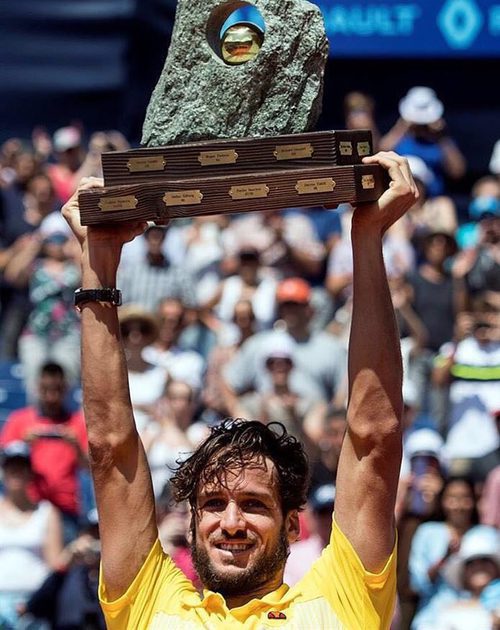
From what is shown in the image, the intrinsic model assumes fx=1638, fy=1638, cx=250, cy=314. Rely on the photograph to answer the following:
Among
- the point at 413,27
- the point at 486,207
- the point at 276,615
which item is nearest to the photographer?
the point at 276,615

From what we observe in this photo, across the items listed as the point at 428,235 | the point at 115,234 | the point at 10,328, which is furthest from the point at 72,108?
the point at 115,234

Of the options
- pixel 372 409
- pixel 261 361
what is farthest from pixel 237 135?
pixel 261 361

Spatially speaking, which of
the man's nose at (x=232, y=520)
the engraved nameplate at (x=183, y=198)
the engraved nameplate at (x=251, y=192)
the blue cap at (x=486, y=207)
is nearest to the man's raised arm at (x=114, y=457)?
the man's nose at (x=232, y=520)

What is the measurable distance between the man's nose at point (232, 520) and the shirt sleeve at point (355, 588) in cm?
25

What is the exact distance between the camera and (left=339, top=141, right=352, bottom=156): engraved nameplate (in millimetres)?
4316

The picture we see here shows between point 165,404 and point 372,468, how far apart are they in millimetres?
5339

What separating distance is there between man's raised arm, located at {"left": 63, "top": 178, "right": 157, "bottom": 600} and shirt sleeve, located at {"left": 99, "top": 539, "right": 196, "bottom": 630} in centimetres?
2

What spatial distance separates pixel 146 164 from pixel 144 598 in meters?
1.16

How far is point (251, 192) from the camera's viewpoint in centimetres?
430

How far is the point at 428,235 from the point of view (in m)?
11.2

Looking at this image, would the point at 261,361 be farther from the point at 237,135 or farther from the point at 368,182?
the point at 368,182

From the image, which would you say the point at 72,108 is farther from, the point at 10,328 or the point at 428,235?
the point at 428,235

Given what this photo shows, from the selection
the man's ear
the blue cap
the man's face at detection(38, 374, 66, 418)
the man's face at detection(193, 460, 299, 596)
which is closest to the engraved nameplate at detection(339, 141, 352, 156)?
the man's face at detection(193, 460, 299, 596)

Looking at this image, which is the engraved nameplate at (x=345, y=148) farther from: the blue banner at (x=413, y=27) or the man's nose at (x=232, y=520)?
the blue banner at (x=413, y=27)
